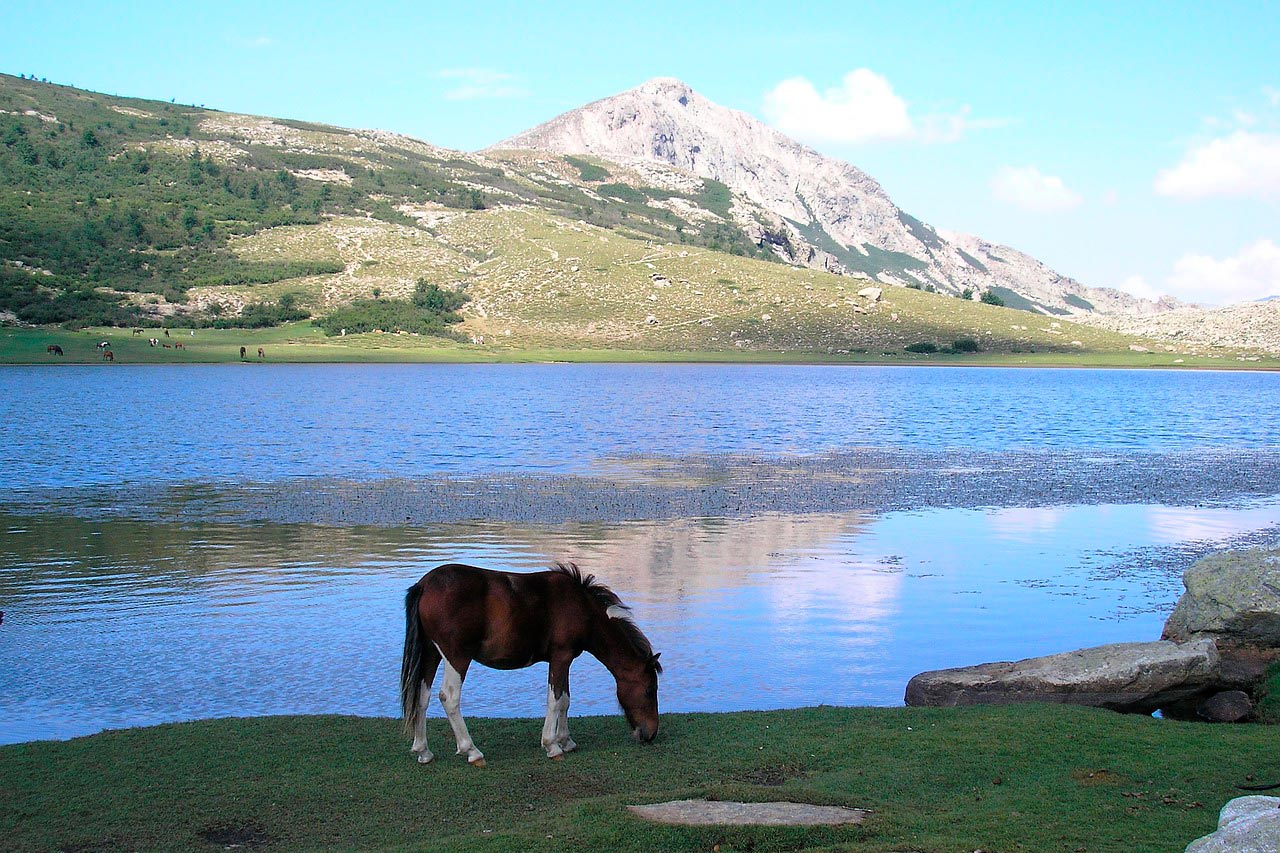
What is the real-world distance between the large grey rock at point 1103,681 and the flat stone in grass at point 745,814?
150 inches

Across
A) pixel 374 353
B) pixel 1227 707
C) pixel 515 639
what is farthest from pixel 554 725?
pixel 374 353

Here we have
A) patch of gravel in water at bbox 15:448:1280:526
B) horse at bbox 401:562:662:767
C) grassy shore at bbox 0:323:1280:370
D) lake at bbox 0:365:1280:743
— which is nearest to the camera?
horse at bbox 401:562:662:767

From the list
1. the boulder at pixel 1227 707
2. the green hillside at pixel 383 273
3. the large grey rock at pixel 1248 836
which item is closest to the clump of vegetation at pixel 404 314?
the green hillside at pixel 383 273

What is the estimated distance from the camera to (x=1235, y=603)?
40.8 ft

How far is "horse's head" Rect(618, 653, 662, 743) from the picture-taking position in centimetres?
988

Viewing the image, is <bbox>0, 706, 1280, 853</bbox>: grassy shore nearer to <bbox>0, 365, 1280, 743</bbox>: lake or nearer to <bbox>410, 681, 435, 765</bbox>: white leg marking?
<bbox>410, 681, 435, 765</bbox>: white leg marking

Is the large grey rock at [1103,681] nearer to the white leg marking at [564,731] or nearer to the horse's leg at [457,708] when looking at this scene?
the white leg marking at [564,731]

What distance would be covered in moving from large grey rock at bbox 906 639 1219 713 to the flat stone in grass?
3802 millimetres

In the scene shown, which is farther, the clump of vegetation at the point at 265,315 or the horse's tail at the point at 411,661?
the clump of vegetation at the point at 265,315

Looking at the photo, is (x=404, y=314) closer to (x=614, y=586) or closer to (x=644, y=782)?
(x=614, y=586)

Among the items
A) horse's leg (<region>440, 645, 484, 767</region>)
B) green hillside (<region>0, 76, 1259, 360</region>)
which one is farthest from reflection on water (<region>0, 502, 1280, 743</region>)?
green hillside (<region>0, 76, 1259, 360</region>)

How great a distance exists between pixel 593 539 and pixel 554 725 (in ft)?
40.5

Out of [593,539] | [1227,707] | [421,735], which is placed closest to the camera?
[421,735]

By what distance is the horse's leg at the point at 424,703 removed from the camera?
373 inches
